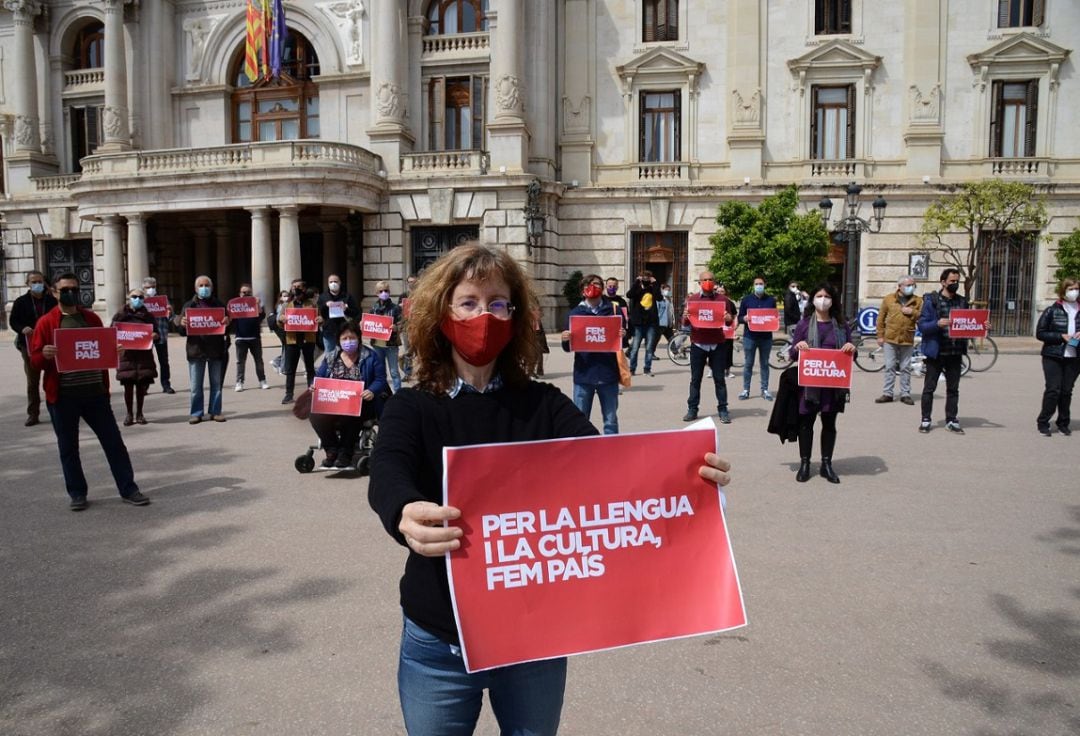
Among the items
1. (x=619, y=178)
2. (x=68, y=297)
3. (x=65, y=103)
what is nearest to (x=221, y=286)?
(x=65, y=103)

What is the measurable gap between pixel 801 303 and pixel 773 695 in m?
18.3

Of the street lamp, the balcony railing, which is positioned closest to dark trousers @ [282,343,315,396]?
the street lamp

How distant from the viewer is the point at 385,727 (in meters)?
3.40

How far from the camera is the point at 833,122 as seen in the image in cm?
2969

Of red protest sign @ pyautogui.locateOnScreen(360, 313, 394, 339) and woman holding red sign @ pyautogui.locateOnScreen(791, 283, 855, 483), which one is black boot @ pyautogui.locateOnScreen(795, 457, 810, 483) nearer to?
woman holding red sign @ pyautogui.locateOnScreen(791, 283, 855, 483)

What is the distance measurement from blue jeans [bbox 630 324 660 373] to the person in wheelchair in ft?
29.8

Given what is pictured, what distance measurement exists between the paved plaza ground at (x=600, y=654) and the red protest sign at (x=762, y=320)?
5.16 meters

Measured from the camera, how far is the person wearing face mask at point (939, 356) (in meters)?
10.6

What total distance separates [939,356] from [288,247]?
2162 centimetres

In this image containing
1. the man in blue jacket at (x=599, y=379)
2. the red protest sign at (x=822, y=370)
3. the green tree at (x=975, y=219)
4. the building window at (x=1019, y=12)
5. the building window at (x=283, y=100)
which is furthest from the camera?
the building window at (x=283, y=100)

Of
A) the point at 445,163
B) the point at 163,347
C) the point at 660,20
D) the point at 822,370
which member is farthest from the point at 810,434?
the point at 660,20

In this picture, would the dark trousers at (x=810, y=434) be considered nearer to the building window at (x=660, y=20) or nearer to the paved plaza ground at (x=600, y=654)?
the paved plaza ground at (x=600, y=654)

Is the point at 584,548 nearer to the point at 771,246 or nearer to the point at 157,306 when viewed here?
the point at 157,306

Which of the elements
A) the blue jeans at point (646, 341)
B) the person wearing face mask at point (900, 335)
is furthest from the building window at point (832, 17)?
the person wearing face mask at point (900, 335)
